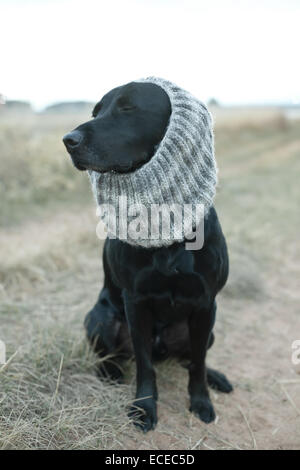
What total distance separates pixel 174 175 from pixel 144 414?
1.10 metres

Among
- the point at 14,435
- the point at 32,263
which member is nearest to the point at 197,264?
the point at 14,435

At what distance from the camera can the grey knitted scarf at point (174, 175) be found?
6.10 feet

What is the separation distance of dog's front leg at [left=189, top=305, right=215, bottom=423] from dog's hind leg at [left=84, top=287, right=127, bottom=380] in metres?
0.38

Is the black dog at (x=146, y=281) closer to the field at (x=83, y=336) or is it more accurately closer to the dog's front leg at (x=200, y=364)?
the dog's front leg at (x=200, y=364)

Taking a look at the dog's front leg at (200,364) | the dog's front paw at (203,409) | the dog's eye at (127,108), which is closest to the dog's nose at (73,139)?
the dog's eye at (127,108)

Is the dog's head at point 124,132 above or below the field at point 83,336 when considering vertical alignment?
above

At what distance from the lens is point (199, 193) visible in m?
1.98

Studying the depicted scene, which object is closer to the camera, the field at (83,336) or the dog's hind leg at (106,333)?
the field at (83,336)

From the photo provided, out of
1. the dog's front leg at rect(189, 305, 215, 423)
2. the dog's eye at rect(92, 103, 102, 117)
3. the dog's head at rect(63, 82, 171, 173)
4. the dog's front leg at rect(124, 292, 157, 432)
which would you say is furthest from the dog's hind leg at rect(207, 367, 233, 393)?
the dog's eye at rect(92, 103, 102, 117)

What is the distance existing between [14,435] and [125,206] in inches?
36.6

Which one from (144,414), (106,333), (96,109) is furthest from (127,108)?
(144,414)

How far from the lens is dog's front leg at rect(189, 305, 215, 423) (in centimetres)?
221

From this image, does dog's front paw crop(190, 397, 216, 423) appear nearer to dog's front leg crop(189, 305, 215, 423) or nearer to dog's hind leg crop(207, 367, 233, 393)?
dog's front leg crop(189, 305, 215, 423)
